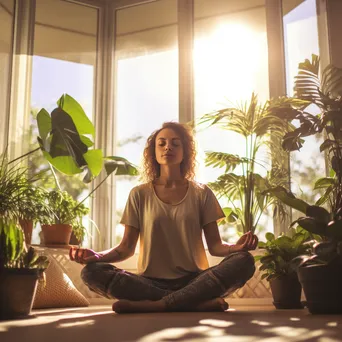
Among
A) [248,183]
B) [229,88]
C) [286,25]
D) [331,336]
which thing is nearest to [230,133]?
[229,88]

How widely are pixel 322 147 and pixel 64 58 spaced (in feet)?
7.27

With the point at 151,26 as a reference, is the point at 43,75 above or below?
below

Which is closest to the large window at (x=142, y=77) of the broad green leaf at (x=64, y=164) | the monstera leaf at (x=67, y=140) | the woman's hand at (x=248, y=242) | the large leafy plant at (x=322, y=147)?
the monstera leaf at (x=67, y=140)

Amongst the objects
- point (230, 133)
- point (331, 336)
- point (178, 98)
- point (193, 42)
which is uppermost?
point (193, 42)

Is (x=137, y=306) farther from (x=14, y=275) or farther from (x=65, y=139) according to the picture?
(x=65, y=139)

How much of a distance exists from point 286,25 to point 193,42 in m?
0.70

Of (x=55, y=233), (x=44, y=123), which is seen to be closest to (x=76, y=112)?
(x=44, y=123)

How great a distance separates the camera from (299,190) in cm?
381

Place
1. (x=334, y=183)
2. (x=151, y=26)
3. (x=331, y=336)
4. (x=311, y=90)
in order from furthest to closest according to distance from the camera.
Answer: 1. (x=151, y=26)
2. (x=311, y=90)
3. (x=334, y=183)
4. (x=331, y=336)

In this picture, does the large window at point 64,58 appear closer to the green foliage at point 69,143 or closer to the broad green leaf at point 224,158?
the green foliage at point 69,143

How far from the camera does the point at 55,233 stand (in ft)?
12.1

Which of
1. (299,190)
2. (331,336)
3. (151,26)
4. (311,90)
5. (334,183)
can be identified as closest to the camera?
(331,336)

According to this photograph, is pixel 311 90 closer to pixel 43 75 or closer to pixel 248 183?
pixel 248 183

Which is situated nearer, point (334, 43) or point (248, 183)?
point (248, 183)
